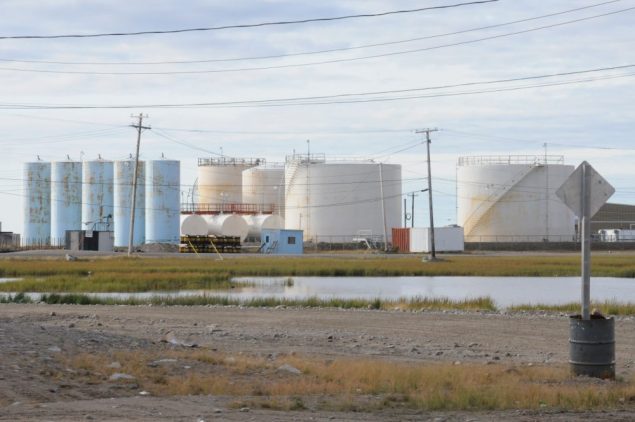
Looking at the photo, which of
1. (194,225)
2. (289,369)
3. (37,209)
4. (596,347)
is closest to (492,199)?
(194,225)

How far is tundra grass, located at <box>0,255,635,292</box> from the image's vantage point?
4144 cm

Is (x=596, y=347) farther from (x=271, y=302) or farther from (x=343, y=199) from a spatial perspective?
(x=343, y=199)

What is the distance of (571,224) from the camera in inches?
4090

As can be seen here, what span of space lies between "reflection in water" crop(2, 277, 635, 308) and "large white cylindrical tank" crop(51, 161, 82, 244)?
51.9 metres

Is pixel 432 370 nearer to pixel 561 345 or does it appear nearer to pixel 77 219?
pixel 561 345

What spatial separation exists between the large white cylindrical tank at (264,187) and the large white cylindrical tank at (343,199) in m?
9.12

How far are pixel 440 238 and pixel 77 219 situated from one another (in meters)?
36.0

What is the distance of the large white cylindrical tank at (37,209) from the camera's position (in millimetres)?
101688

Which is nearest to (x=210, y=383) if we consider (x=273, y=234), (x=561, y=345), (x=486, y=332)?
(x=561, y=345)

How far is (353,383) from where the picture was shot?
1412cm

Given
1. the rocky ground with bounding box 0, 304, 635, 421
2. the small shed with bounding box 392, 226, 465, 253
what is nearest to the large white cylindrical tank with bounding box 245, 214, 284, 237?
the small shed with bounding box 392, 226, 465, 253

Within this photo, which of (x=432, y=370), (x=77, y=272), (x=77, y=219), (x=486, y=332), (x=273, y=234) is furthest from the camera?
(x=77, y=219)

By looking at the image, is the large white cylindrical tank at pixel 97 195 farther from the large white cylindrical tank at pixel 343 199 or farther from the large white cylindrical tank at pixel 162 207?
the large white cylindrical tank at pixel 343 199

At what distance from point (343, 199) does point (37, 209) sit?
1230 inches
